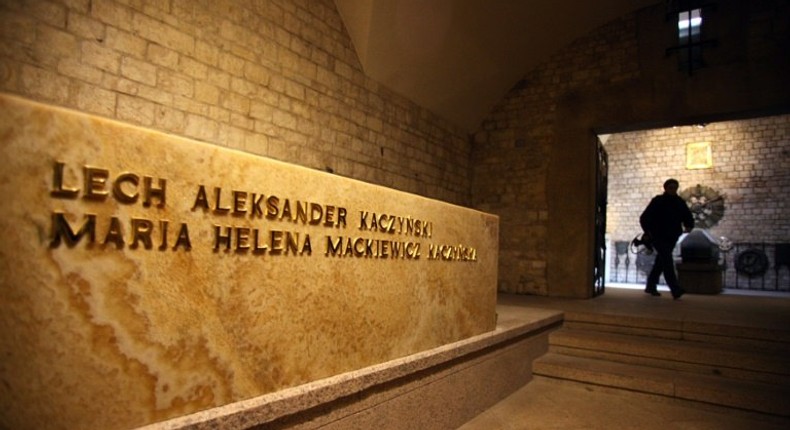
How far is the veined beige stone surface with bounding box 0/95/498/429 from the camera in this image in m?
1.09

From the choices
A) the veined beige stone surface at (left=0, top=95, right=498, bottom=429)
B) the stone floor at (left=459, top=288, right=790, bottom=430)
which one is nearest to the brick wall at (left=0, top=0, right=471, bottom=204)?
the veined beige stone surface at (left=0, top=95, right=498, bottom=429)

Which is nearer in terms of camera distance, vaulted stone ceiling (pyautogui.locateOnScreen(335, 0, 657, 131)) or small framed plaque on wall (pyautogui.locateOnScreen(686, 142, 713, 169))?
vaulted stone ceiling (pyautogui.locateOnScreen(335, 0, 657, 131))

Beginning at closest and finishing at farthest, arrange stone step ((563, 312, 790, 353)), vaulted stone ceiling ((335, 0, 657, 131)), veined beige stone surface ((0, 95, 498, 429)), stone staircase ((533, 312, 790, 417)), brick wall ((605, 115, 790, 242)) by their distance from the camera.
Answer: veined beige stone surface ((0, 95, 498, 429)) → stone staircase ((533, 312, 790, 417)) → stone step ((563, 312, 790, 353)) → vaulted stone ceiling ((335, 0, 657, 131)) → brick wall ((605, 115, 790, 242))

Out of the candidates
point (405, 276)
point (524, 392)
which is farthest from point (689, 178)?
point (405, 276)

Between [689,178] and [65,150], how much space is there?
1273 cm

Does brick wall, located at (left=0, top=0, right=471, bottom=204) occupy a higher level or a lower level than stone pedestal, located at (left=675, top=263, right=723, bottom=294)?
higher

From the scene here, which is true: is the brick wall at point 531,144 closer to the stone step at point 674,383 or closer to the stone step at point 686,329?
the stone step at point 686,329

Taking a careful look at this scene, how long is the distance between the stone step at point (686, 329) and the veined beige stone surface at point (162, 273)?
2922mm

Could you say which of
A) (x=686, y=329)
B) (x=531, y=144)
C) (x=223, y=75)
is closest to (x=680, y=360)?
(x=686, y=329)

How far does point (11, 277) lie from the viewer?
41.7 inches

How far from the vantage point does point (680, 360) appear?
11.4 feet

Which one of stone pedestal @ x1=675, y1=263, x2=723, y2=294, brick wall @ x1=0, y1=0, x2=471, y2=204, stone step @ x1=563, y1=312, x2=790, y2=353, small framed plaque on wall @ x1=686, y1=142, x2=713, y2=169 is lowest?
stone step @ x1=563, y1=312, x2=790, y2=353

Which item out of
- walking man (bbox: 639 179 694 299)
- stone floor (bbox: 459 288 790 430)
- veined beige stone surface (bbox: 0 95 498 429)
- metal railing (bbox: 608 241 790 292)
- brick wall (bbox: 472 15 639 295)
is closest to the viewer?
veined beige stone surface (bbox: 0 95 498 429)

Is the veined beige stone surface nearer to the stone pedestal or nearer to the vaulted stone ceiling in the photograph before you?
the vaulted stone ceiling
